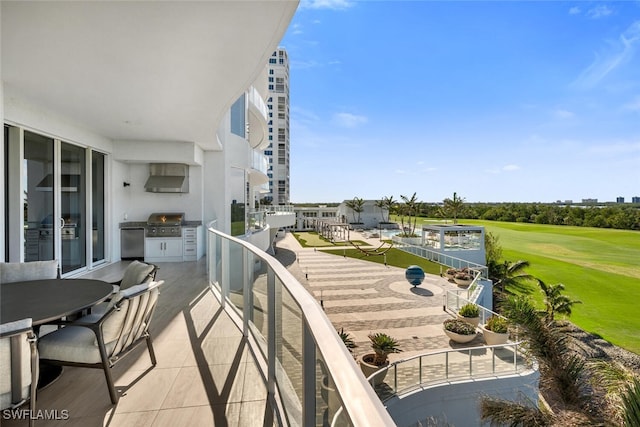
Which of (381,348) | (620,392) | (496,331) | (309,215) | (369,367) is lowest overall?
(369,367)

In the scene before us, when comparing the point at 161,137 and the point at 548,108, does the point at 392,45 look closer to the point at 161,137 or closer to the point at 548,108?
the point at 161,137

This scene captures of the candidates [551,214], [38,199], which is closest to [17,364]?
[38,199]

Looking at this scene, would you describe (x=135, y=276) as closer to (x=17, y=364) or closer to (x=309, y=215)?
(x=17, y=364)

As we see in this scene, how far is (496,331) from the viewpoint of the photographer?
9773 millimetres

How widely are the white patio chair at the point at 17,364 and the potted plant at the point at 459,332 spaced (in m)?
9.99

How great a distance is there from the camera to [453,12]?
10438 mm

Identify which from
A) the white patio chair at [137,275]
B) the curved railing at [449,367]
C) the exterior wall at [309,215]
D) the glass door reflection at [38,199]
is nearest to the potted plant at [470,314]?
the curved railing at [449,367]

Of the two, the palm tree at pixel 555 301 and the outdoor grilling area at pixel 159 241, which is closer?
the outdoor grilling area at pixel 159 241

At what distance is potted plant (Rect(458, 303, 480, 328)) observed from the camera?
1049 centimetres

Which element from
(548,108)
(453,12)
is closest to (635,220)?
(548,108)

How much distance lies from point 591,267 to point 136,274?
56.2 m

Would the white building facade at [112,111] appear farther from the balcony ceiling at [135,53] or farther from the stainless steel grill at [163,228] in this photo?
the stainless steel grill at [163,228]

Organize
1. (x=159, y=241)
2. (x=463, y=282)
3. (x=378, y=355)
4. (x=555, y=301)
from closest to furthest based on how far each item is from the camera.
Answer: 1. (x=378, y=355)
2. (x=159, y=241)
3. (x=463, y=282)
4. (x=555, y=301)

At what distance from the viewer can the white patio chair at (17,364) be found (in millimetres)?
1711
